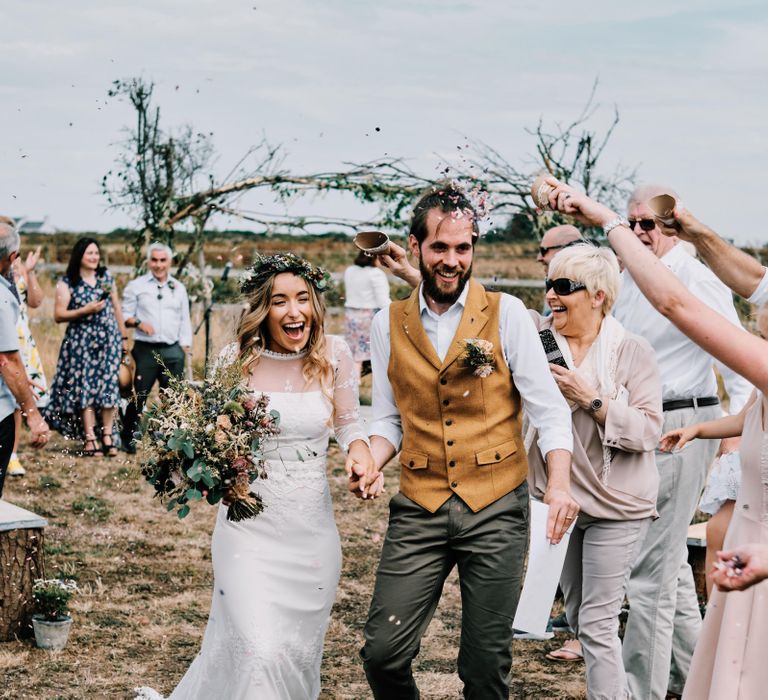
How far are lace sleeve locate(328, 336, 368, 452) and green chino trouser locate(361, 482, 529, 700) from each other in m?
0.70

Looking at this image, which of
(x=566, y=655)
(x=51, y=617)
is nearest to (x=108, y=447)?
(x=51, y=617)

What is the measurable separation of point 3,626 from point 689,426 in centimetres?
403

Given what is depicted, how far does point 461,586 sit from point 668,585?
1.45 metres

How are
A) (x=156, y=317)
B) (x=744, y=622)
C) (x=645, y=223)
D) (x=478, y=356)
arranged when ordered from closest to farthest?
(x=744, y=622), (x=478, y=356), (x=645, y=223), (x=156, y=317)

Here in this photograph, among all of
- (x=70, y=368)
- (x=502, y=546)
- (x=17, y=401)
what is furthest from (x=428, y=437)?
(x=70, y=368)

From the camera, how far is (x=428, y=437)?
4371 mm

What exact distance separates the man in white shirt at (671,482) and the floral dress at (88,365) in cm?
713

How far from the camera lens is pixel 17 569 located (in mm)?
6355

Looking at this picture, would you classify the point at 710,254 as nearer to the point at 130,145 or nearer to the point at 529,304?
the point at 130,145

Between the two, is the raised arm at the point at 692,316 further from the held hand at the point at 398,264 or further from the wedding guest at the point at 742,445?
the held hand at the point at 398,264

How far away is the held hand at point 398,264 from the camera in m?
4.98

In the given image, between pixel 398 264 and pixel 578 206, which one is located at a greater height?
pixel 578 206

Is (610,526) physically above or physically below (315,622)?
above

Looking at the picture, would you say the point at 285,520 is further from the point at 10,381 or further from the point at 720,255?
the point at 720,255
